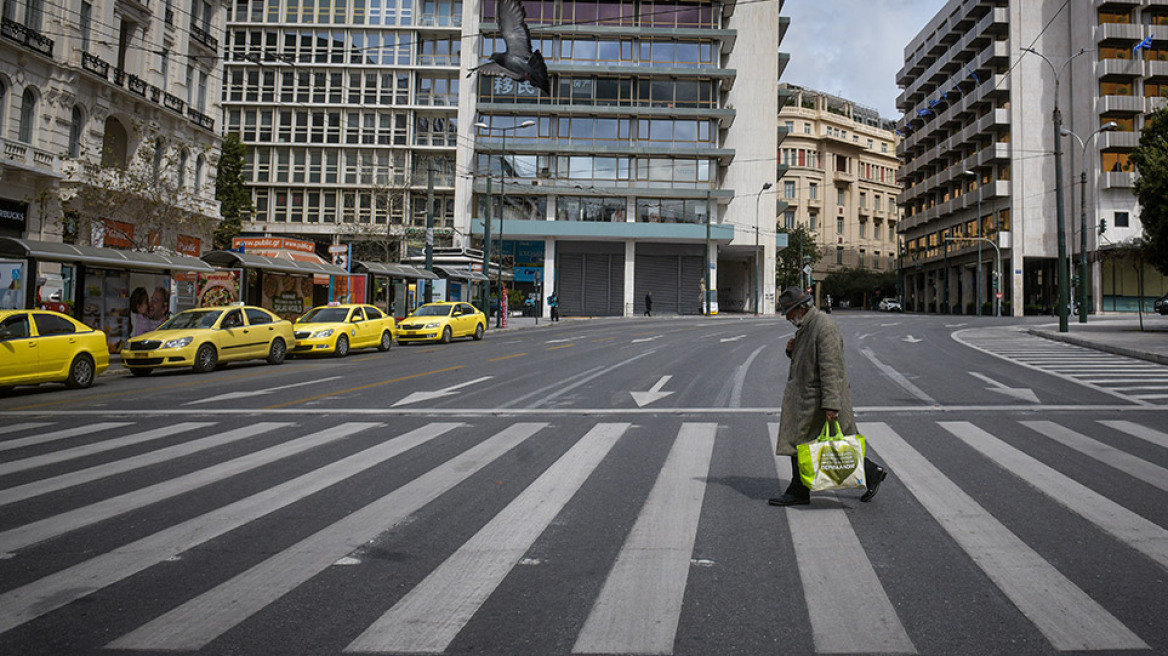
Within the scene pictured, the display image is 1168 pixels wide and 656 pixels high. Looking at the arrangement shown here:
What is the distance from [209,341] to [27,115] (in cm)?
1569

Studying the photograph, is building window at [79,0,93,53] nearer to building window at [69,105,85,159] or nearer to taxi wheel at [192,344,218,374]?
building window at [69,105,85,159]

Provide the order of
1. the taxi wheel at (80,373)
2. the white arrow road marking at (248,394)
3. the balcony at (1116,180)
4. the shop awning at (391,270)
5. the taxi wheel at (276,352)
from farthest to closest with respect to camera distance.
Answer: the balcony at (1116,180), the shop awning at (391,270), the taxi wheel at (276,352), the taxi wheel at (80,373), the white arrow road marking at (248,394)

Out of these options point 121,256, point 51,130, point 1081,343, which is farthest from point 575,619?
point 51,130

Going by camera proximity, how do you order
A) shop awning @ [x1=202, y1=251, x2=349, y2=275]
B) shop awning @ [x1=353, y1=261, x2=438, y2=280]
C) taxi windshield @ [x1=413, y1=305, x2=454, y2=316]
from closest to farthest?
shop awning @ [x1=202, y1=251, x2=349, y2=275]
taxi windshield @ [x1=413, y1=305, x2=454, y2=316]
shop awning @ [x1=353, y1=261, x2=438, y2=280]

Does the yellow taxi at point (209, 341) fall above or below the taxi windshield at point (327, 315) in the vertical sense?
below

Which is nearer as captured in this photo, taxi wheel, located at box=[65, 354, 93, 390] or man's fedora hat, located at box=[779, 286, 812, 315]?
man's fedora hat, located at box=[779, 286, 812, 315]

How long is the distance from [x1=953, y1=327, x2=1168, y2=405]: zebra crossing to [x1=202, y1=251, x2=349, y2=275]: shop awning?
878 inches

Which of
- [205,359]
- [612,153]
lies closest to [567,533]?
[205,359]

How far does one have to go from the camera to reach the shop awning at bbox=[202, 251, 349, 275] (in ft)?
81.4

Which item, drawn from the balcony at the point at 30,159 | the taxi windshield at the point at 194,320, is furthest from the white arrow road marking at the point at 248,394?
the balcony at the point at 30,159

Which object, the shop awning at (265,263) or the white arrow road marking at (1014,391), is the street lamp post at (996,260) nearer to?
the shop awning at (265,263)

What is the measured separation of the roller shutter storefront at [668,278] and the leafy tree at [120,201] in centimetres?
3169

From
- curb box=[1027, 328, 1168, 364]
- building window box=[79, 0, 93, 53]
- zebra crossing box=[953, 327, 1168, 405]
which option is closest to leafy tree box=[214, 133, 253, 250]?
building window box=[79, 0, 93, 53]

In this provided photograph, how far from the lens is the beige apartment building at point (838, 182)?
92.5 meters
